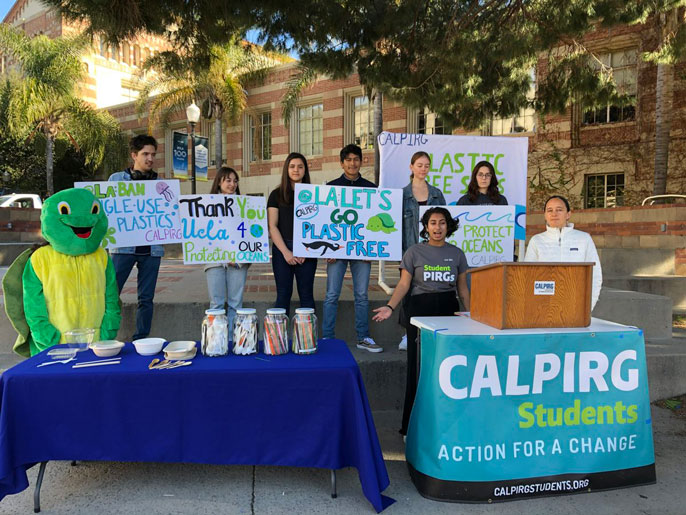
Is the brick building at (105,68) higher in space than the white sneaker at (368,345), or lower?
higher

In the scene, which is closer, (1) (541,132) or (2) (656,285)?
(2) (656,285)

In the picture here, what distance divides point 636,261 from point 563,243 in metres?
6.16

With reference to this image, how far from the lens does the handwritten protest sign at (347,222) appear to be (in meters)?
4.71

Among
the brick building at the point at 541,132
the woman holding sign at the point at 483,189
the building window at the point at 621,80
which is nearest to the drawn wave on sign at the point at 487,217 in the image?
the woman holding sign at the point at 483,189

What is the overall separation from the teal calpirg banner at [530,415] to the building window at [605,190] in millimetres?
14316

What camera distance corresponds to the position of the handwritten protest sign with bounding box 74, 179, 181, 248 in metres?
4.62

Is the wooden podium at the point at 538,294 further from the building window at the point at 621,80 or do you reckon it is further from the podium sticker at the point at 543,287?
the building window at the point at 621,80

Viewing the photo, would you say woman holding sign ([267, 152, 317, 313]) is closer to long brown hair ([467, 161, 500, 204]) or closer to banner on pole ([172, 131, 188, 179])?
long brown hair ([467, 161, 500, 204])

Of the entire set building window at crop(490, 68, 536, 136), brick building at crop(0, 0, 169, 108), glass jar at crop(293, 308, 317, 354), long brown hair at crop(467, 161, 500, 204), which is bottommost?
glass jar at crop(293, 308, 317, 354)

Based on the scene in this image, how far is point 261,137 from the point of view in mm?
23000

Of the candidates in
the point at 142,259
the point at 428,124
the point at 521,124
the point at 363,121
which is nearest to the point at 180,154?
the point at 363,121

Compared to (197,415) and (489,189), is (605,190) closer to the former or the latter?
(489,189)

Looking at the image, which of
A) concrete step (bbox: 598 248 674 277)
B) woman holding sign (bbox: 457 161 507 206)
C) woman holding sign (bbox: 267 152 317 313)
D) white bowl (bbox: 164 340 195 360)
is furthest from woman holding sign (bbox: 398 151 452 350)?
concrete step (bbox: 598 248 674 277)

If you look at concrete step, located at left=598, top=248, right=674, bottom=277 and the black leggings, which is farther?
concrete step, located at left=598, top=248, right=674, bottom=277
